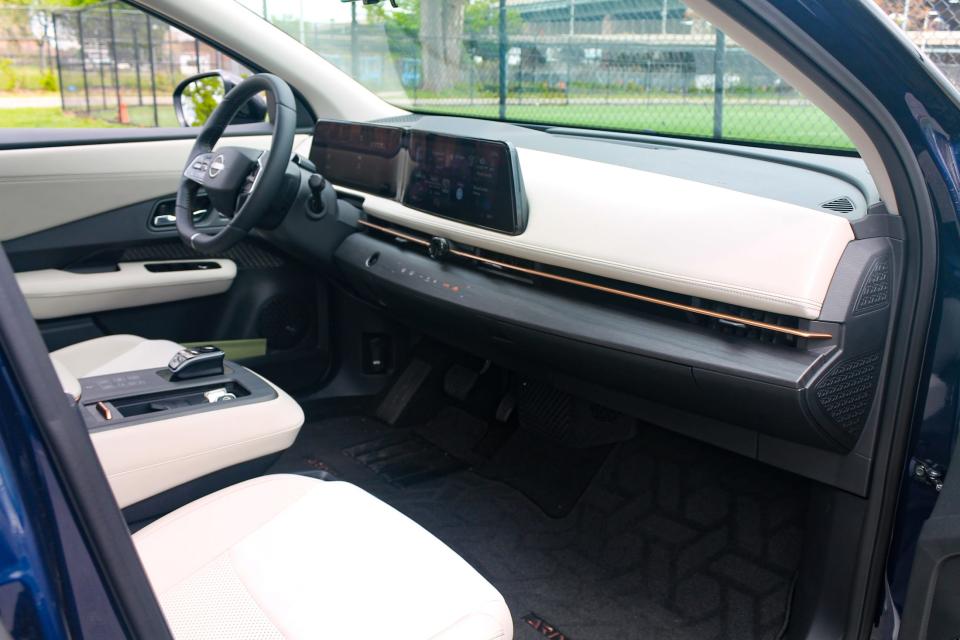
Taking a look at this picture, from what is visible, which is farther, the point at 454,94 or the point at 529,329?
the point at 454,94

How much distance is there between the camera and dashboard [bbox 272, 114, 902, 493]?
1.47 m

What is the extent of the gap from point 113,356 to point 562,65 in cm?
274

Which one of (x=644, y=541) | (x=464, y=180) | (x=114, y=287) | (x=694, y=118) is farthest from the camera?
(x=694, y=118)

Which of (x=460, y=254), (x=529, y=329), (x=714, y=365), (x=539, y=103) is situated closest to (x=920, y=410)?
(x=714, y=365)

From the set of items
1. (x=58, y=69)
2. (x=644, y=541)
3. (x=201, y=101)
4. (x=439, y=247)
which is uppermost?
(x=58, y=69)

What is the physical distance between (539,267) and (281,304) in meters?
1.16

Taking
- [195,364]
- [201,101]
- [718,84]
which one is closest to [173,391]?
[195,364]

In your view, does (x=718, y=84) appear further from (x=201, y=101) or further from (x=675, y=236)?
(x=201, y=101)

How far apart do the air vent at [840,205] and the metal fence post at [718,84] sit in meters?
0.98

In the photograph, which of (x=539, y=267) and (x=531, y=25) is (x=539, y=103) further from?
(x=539, y=267)

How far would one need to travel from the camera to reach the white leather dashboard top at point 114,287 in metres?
2.38

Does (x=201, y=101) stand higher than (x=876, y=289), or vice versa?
(x=201, y=101)

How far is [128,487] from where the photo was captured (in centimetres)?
155

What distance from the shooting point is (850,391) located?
4.93 feet
